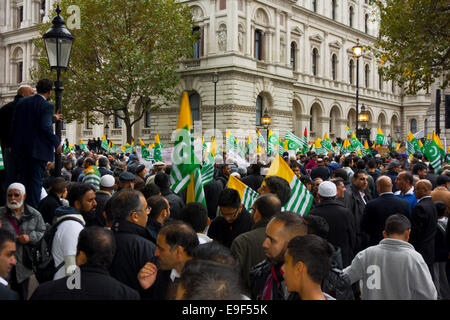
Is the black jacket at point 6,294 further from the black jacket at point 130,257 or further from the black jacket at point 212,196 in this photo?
the black jacket at point 212,196

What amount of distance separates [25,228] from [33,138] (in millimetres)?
1440

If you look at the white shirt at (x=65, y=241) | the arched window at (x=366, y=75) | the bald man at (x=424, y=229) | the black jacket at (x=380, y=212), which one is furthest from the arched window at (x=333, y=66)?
the white shirt at (x=65, y=241)

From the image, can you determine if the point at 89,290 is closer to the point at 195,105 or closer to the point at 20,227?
the point at 20,227

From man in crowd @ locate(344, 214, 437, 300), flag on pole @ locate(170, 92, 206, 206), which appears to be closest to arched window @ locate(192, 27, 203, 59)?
flag on pole @ locate(170, 92, 206, 206)

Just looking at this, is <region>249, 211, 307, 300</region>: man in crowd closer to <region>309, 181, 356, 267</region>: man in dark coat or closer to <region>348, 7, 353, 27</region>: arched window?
<region>309, 181, 356, 267</region>: man in dark coat

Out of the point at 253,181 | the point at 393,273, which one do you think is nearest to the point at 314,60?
the point at 253,181

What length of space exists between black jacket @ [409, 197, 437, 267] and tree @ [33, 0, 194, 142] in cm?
2571

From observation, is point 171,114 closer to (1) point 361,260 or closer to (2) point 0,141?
(2) point 0,141

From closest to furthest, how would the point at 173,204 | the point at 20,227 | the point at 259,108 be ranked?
the point at 20,227 < the point at 173,204 < the point at 259,108

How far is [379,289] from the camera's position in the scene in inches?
173

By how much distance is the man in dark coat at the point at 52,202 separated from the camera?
6148mm

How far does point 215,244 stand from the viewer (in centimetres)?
325

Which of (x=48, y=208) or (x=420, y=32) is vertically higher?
(x=420, y=32)

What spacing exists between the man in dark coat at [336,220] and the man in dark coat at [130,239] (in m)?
2.59
